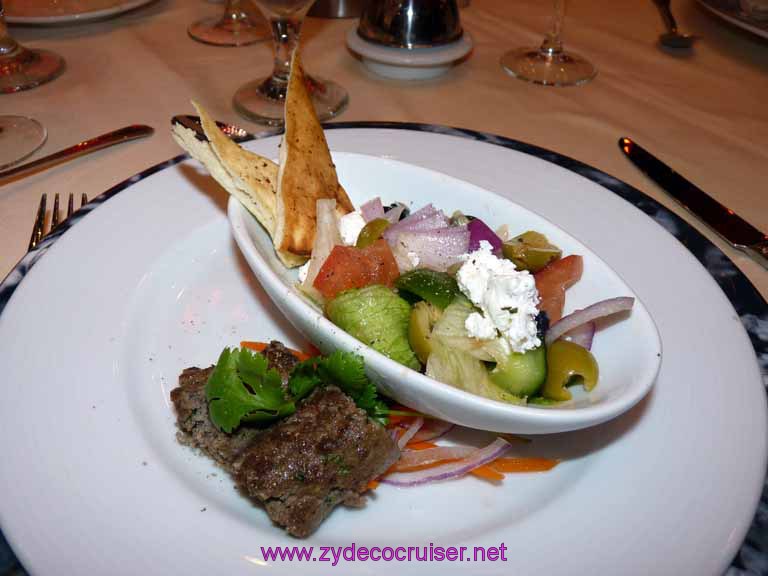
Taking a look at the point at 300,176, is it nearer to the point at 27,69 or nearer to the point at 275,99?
the point at 275,99

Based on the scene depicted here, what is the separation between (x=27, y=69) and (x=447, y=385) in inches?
110

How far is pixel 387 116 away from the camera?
2.98m

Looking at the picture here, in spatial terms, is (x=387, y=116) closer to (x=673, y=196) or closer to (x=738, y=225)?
(x=673, y=196)

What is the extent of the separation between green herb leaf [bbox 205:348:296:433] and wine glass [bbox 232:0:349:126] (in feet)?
5.42

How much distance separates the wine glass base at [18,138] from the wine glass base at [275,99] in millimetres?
818

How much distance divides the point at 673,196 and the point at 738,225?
0.93 feet

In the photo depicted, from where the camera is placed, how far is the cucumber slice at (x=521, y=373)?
146cm

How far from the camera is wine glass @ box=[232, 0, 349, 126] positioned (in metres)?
2.81

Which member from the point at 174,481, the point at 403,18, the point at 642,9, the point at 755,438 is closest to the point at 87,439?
the point at 174,481

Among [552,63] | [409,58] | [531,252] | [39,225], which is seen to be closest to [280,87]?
[409,58]

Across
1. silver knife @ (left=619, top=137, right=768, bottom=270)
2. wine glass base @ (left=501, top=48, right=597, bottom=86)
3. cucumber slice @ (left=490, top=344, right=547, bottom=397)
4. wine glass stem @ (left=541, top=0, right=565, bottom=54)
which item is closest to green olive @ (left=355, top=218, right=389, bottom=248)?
cucumber slice @ (left=490, top=344, right=547, bottom=397)

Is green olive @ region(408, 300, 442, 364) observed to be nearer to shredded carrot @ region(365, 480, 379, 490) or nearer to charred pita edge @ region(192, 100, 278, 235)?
shredded carrot @ region(365, 480, 379, 490)

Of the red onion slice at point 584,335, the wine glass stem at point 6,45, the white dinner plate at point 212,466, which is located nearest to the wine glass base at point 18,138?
the wine glass stem at point 6,45

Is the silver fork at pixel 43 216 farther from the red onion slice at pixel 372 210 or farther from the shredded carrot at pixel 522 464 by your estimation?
the shredded carrot at pixel 522 464
